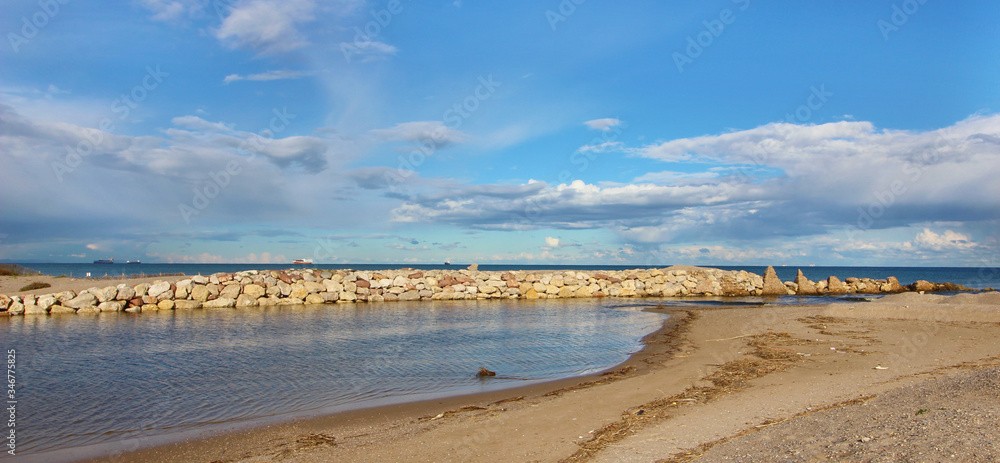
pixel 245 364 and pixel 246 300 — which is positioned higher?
pixel 246 300

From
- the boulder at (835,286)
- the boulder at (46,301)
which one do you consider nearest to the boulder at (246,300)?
the boulder at (46,301)

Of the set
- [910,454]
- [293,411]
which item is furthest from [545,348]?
[910,454]

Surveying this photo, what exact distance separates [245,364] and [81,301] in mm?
14381

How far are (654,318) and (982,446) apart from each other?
58.5ft

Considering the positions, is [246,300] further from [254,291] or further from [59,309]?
[59,309]

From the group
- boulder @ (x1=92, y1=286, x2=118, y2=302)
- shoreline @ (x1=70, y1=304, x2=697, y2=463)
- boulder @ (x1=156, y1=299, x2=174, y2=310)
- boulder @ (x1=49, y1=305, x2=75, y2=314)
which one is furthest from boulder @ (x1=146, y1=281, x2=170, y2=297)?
shoreline @ (x1=70, y1=304, x2=697, y2=463)

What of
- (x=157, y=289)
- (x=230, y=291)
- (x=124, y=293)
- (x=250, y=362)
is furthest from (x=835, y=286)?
(x=124, y=293)

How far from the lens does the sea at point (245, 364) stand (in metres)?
8.09

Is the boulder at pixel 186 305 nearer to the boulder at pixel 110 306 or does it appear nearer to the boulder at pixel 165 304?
the boulder at pixel 165 304

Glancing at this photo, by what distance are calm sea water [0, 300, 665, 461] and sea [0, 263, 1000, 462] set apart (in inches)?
1.5

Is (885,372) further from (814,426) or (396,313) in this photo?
(396,313)

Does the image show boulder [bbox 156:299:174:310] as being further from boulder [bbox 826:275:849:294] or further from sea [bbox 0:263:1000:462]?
boulder [bbox 826:275:849:294]

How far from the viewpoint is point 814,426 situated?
5.96 meters

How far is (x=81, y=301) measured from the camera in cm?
2092
